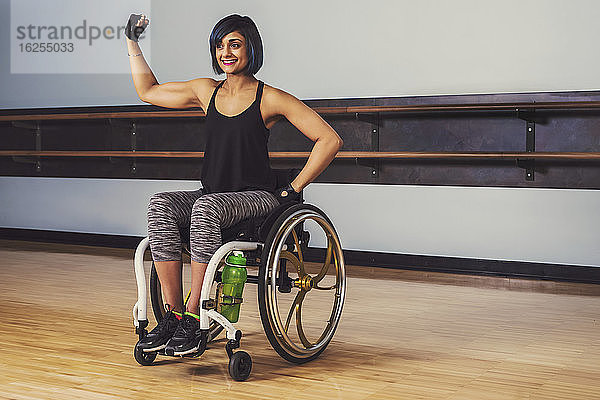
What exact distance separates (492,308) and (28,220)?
12.2ft

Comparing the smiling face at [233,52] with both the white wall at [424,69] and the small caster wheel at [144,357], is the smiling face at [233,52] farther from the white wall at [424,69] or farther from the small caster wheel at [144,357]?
the white wall at [424,69]

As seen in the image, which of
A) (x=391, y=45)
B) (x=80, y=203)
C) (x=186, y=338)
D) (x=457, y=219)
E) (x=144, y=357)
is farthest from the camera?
(x=80, y=203)

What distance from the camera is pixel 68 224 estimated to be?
235 inches

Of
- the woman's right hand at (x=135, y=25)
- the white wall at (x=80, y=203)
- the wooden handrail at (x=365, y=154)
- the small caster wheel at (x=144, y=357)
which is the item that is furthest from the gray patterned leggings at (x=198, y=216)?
the white wall at (x=80, y=203)

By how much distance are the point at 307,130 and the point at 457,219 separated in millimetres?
2249

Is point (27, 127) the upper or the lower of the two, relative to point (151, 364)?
upper

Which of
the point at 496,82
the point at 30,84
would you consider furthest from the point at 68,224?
the point at 496,82

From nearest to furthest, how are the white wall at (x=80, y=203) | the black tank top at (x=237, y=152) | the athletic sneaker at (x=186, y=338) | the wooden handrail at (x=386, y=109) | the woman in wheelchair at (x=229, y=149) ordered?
the athletic sneaker at (x=186, y=338)
the woman in wheelchair at (x=229, y=149)
the black tank top at (x=237, y=152)
the wooden handrail at (x=386, y=109)
the white wall at (x=80, y=203)

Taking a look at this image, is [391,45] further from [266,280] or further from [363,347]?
[266,280]

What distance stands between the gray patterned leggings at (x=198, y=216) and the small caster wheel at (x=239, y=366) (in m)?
0.28

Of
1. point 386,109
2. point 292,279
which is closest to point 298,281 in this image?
point 292,279

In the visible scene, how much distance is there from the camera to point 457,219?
4699mm

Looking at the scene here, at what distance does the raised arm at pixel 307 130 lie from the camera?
103 inches

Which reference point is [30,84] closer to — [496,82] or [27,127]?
[27,127]
